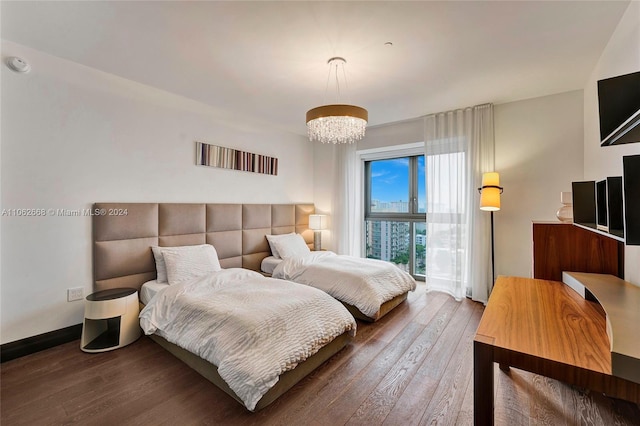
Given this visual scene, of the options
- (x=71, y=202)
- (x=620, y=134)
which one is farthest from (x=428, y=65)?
(x=71, y=202)

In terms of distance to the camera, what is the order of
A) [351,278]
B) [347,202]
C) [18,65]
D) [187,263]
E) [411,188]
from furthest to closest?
1. [347,202]
2. [411,188]
3. [351,278]
4. [187,263]
5. [18,65]

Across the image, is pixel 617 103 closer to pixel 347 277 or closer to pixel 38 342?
pixel 347 277

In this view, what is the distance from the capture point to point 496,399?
5.84 ft

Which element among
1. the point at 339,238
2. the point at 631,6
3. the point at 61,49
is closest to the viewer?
the point at 631,6

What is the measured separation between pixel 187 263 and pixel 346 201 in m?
2.73

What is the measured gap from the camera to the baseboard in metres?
2.18

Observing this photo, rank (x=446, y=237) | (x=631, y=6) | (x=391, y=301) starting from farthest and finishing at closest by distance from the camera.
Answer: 1. (x=446, y=237)
2. (x=391, y=301)
3. (x=631, y=6)

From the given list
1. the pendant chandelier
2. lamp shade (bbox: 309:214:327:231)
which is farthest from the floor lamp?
lamp shade (bbox: 309:214:327:231)

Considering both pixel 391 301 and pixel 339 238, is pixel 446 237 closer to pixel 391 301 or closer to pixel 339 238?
pixel 391 301

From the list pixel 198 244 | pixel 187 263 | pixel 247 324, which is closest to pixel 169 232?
pixel 198 244

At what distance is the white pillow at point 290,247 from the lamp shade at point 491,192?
242 cm

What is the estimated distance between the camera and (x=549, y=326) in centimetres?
130

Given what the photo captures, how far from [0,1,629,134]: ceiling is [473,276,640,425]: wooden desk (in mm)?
1892

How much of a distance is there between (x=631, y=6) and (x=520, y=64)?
29.8 inches
